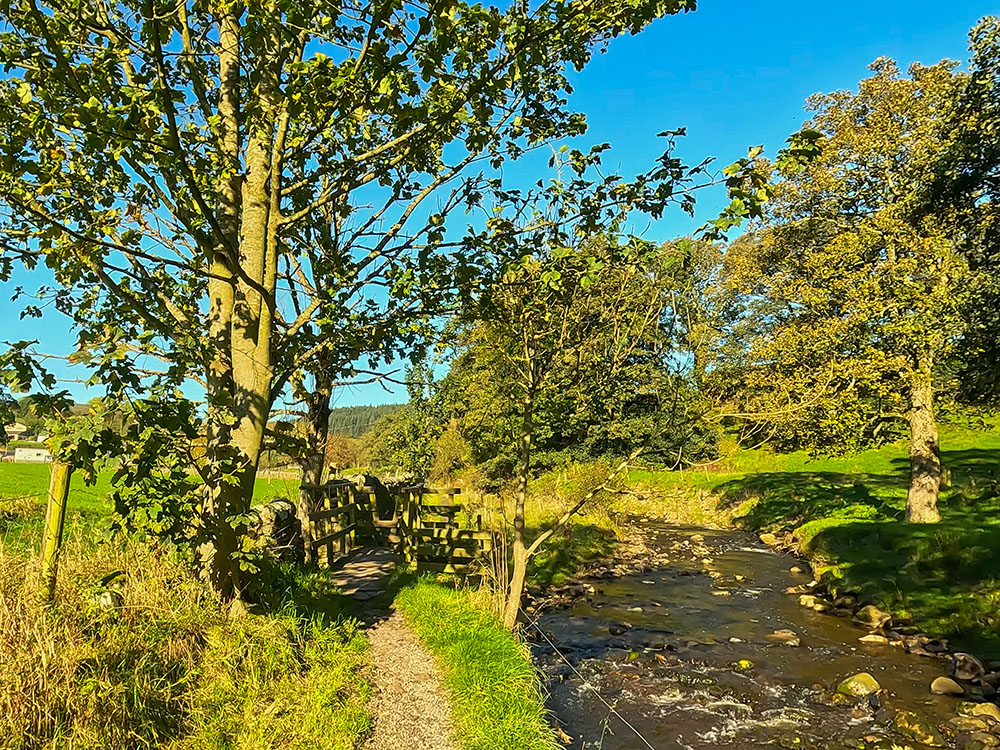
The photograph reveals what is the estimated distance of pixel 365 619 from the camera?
9953 millimetres

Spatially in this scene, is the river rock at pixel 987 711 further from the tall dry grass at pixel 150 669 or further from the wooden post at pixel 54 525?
the wooden post at pixel 54 525

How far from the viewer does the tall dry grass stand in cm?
462

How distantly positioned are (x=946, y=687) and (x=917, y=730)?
6.09ft

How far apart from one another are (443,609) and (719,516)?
25.9 metres

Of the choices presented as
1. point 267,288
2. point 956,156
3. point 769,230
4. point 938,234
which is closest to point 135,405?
point 267,288

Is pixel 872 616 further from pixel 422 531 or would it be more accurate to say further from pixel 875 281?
pixel 422 531

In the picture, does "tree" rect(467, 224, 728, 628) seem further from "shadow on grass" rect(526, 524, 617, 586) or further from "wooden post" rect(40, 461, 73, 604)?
"shadow on grass" rect(526, 524, 617, 586)

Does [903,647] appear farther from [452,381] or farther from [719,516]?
[719,516]

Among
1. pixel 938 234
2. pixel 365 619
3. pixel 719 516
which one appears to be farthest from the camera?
pixel 719 516

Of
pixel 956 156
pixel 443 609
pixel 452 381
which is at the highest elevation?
pixel 956 156

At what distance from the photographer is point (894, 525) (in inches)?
752

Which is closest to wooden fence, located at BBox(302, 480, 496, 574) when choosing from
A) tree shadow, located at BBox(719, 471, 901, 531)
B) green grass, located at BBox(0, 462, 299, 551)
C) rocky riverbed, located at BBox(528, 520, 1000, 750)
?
green grass, located at BBox(0, 462, 299, 551)

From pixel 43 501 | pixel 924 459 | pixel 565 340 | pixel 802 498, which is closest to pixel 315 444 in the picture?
pixel 565 340

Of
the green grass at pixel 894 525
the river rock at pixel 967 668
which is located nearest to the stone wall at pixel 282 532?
the green grass at pixel 894 525
